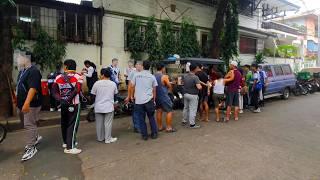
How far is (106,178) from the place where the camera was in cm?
503

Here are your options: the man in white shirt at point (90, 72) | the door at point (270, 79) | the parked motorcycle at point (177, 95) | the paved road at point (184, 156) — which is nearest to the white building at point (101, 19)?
the man in white shirt at point (90, 72)

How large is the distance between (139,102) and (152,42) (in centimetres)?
840

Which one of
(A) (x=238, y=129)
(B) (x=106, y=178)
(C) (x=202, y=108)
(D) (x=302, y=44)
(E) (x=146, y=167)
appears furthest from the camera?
(D) (x=302, y=44)

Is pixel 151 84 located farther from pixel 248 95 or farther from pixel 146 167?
pixel 248 95

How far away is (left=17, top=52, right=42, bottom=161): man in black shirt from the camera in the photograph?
5933mm

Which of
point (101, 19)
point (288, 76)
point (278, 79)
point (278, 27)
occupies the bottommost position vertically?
point (278, 79)

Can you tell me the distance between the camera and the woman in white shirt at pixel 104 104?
7066mm

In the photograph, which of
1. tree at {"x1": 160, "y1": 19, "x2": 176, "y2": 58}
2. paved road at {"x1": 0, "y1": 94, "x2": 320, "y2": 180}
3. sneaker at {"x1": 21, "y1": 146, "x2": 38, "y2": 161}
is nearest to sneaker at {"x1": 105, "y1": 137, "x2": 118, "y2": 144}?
paved road at {"x1": 0, "y1": 94, "x2": 320, "y2": 180}

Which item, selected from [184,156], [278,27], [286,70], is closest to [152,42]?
[286,70]

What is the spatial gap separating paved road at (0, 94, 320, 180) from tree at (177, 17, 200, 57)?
346 inches

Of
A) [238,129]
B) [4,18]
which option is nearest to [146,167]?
[238,129]

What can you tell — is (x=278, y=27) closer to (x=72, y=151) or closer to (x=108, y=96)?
(x=108, y=96)

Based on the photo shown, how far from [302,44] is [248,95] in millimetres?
26556

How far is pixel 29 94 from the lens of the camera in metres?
5.84
